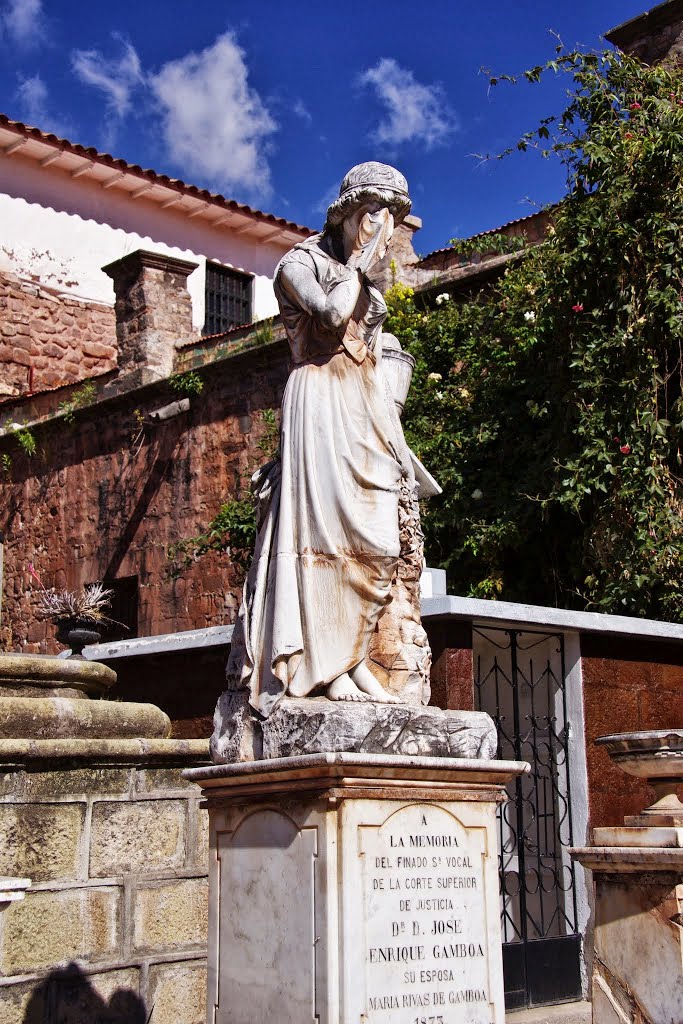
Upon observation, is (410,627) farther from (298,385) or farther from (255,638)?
(298,385)

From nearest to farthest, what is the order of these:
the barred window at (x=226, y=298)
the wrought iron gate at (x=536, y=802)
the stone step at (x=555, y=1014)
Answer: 1. the stone step at (x=555, y=1014)
2. the wrought iron gate at (x=536, y=802)
3. the barred window at (x=226, y=298)

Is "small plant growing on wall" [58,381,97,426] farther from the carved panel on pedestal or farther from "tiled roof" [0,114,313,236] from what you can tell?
the carved panel on pedestal

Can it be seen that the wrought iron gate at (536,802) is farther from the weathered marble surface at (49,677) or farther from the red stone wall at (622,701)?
the weathered marble surface at (49,677)

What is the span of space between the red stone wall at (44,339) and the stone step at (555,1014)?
1182 cm

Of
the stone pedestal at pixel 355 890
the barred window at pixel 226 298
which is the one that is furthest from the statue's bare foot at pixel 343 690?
the barred window at pixel 226 298

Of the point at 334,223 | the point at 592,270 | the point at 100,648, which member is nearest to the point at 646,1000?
the point at 334,223

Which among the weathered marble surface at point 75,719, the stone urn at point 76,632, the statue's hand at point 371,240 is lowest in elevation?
the weathered marble surface at point 75,719

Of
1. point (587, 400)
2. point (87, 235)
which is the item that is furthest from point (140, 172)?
point (587, 400)

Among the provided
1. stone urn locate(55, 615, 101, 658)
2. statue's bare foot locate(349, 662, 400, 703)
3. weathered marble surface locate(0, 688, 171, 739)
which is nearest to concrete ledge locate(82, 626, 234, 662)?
stone urn locate(55, 615, 101, 658)

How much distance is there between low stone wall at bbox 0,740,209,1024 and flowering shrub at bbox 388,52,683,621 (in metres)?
4.48

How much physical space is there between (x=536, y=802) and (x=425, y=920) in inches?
138

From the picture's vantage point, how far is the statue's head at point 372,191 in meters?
4.36

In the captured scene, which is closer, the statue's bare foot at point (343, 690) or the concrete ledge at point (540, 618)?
the statue's bare foot at point (343, 690)

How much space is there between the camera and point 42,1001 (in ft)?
17.2
